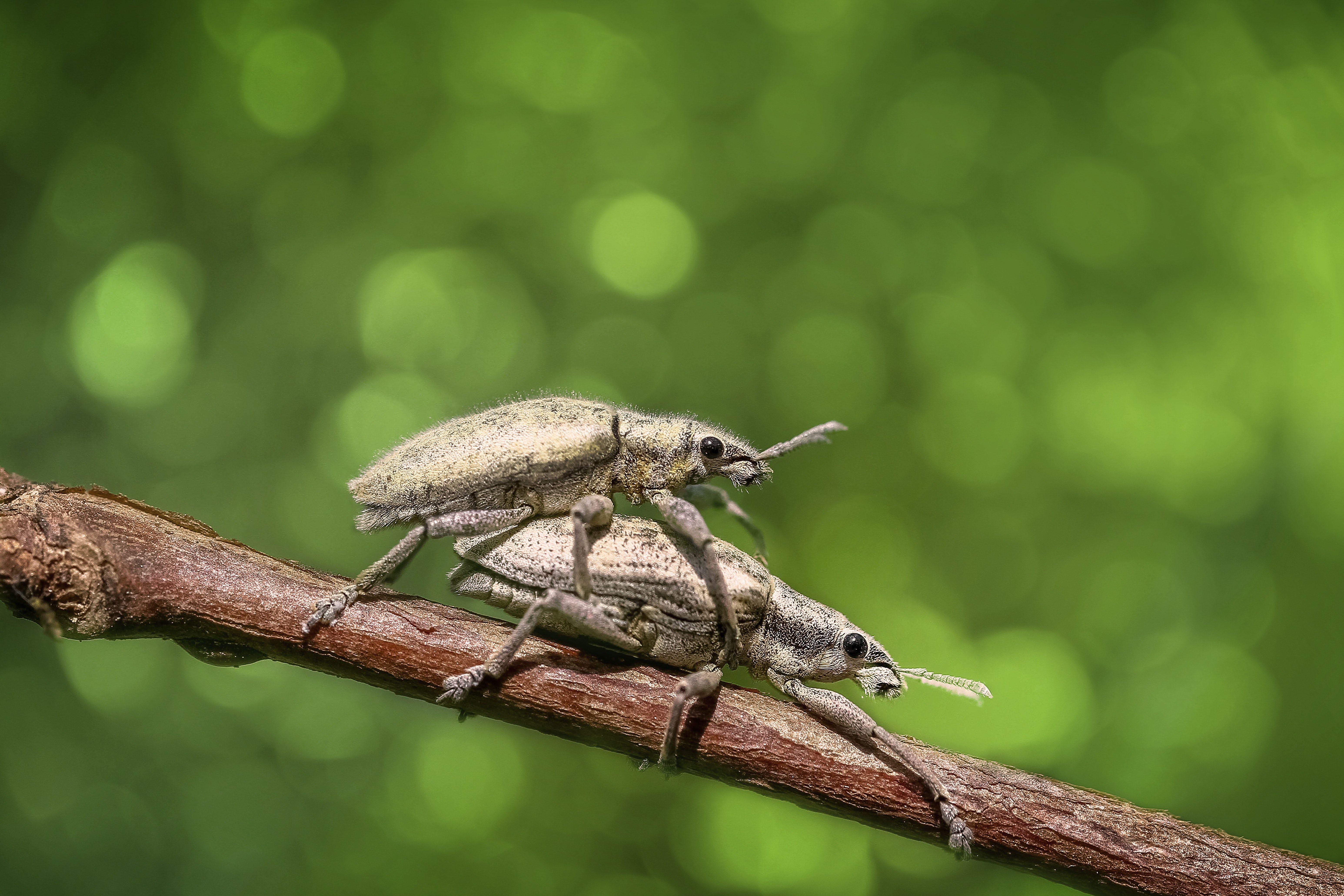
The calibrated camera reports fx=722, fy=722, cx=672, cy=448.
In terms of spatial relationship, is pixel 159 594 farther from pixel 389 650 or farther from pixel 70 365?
pixel 70 365

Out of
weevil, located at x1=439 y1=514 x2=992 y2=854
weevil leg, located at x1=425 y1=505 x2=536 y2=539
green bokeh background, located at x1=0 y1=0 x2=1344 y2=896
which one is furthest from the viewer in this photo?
green bokeh background, located at x1=0 y1=0 x2=1344 y2=896

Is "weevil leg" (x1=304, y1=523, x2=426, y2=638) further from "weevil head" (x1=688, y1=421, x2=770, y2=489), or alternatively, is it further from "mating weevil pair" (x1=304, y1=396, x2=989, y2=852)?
"weevil head" (x1=688, y1=421, x2=770, y2=489)

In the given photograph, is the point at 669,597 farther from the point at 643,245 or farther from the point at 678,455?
the point at 643,245

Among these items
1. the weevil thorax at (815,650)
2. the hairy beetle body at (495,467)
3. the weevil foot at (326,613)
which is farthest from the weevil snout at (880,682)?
the weevil foot at (326,613)

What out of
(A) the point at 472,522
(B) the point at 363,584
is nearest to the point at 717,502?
(A) the point at 472,522

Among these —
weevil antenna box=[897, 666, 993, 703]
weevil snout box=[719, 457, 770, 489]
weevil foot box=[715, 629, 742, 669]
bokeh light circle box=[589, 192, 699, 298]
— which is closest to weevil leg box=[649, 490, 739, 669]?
weevil foot box=[715, 629, 742, 669]

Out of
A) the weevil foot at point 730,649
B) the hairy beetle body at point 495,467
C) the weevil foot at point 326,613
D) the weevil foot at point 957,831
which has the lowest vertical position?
the weevil foot at point 957,831

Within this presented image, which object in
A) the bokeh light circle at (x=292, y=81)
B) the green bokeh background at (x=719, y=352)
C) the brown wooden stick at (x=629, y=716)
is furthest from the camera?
the bokeh light circle at (x=292, y=81)

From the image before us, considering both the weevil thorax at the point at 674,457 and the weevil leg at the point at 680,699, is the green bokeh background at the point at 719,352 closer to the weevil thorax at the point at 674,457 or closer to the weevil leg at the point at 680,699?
the weevil thorax at the point at 674,457
